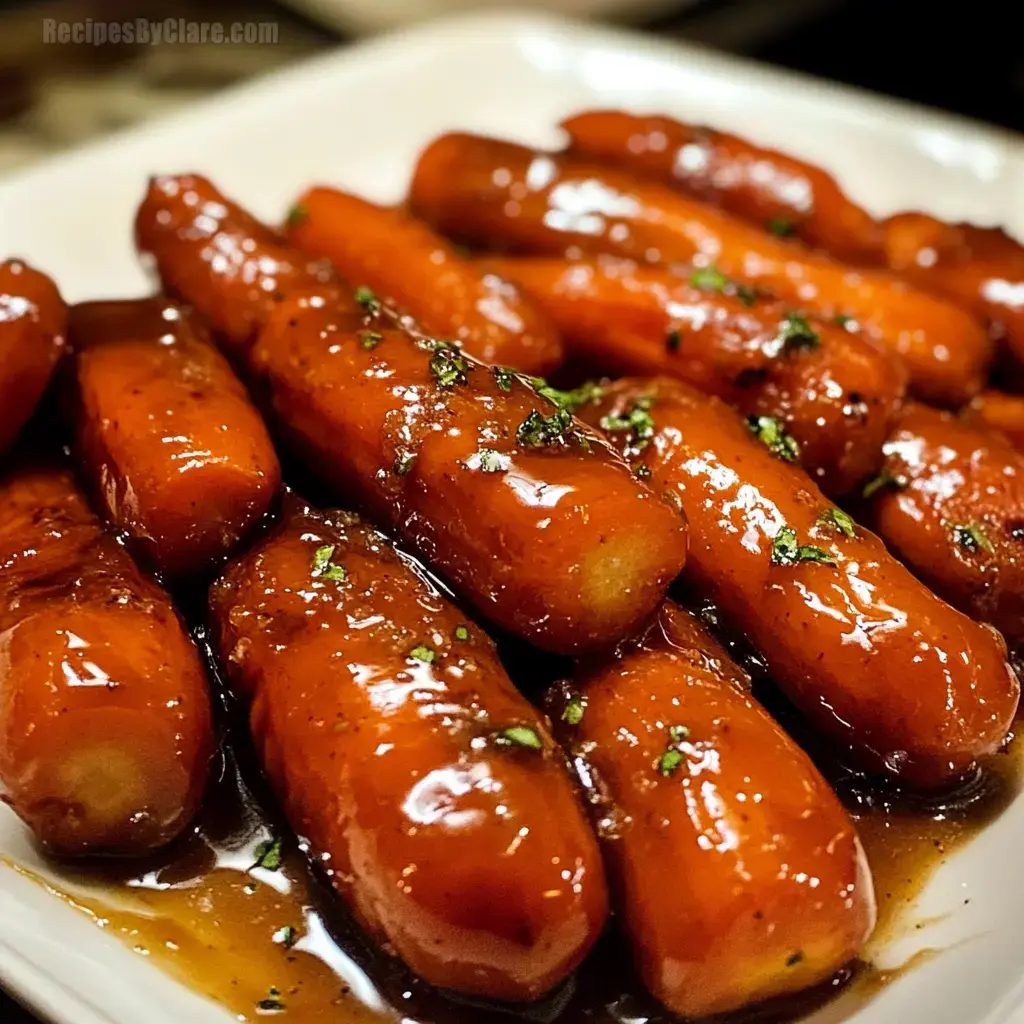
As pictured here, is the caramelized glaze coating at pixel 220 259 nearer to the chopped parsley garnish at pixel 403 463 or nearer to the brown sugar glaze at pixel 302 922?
the chopped parsley garnish at pixel 403 463

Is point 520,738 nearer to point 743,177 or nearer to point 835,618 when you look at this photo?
point 835,618

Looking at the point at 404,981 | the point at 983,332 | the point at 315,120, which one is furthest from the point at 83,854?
the point at 315,120

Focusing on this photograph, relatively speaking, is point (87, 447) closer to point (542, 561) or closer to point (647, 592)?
point (542, 561)

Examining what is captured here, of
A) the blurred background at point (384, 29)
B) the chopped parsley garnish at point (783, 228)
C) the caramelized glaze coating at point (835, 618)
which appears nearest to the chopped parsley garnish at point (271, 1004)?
the caramelized glaze coating at point (835, 618)

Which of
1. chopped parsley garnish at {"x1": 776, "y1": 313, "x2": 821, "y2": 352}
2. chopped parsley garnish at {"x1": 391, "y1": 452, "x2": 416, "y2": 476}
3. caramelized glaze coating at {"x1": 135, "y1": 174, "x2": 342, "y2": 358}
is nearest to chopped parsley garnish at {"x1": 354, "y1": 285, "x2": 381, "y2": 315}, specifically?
caramelized glaze coating at {"x1": 135, "y1": 174, "x2": 342, "y2": 358}

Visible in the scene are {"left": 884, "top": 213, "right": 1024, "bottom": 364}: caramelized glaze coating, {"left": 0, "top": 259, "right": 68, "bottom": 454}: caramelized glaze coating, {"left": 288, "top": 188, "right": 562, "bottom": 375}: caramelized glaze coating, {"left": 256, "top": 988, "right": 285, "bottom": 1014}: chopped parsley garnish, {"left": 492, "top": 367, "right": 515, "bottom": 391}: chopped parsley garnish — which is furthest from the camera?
{"left": 884, "top": 213, "right": 1024, "bottom": 364}: caramelized glaze coating

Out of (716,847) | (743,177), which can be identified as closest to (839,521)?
(716,847)

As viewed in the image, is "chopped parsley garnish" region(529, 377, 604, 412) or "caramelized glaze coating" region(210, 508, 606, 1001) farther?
"chopped parsley garnish" region(529, 377, 604, 412)

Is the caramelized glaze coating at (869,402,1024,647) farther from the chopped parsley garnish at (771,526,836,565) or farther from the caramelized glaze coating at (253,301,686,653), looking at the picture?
the caramelized glaze coating at (253,301,686,653)
